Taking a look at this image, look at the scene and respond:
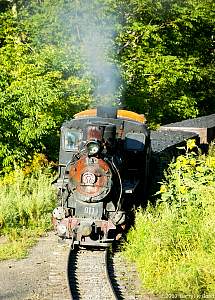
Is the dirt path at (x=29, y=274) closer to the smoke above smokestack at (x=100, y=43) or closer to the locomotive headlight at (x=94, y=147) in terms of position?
the locomotive headlight at (x=94, y=147)

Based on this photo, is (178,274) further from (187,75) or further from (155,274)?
(187,75)

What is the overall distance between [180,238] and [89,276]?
5.28 feet

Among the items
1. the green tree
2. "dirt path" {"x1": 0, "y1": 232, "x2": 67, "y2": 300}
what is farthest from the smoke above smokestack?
"dirt path" {"x1": 0, "y1": 232, "x2": 67, "y2": 300}

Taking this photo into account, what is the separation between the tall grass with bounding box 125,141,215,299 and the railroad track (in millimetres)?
273

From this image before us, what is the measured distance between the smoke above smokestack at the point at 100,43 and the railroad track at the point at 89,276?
8.73m

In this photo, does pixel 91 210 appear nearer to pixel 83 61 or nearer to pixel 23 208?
pixel 23 208

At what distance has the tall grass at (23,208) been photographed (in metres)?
10.8

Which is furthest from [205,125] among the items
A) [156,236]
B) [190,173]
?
[156,236]

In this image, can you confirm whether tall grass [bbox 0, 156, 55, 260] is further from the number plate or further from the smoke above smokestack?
the smoke above smokestack

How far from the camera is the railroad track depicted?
8.16 m

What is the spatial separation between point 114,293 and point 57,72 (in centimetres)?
927

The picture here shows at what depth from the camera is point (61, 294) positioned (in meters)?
8.07

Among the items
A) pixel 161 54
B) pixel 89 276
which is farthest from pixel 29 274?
pixel 161 54

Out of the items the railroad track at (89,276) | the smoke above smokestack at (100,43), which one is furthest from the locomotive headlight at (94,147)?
the smoke above smokestack at (100,43)
